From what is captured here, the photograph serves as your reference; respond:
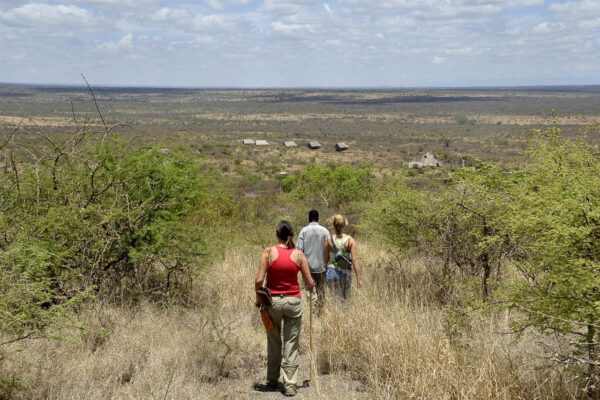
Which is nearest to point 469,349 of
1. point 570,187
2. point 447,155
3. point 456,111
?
point 570,187

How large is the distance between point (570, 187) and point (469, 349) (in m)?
1.62

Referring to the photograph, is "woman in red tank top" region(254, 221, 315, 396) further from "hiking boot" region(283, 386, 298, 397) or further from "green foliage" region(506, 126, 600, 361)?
"green foliage" region(506, 126, 600, 361)

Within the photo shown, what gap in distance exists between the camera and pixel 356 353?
551 centimetres

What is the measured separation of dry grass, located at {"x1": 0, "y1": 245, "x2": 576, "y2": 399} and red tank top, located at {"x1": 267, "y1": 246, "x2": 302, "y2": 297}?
2.59 ft

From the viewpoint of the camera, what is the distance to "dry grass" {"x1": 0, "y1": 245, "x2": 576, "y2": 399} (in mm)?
4359

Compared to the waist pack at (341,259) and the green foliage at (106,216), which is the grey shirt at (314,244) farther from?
the green foliage at (106,216)

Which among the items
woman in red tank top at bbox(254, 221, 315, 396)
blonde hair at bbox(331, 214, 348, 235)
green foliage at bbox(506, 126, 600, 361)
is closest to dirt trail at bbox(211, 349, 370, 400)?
woman in red tank top at bbox(254, 221, 315, 396)

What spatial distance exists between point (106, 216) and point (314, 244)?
2.55 metres

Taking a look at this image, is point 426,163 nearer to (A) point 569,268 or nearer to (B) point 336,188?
(B) point 336,188

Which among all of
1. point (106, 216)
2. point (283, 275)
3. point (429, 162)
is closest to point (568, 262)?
point (283, 275)

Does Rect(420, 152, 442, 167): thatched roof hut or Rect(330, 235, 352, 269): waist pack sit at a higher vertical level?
Rect(330, 235, 352, 269): waist pack

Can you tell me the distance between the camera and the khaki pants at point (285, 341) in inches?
206

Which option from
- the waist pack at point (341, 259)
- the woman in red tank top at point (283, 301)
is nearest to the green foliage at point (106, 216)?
the waist pack at point (341, 259)

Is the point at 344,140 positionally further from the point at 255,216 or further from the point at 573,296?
the point at 573,296
